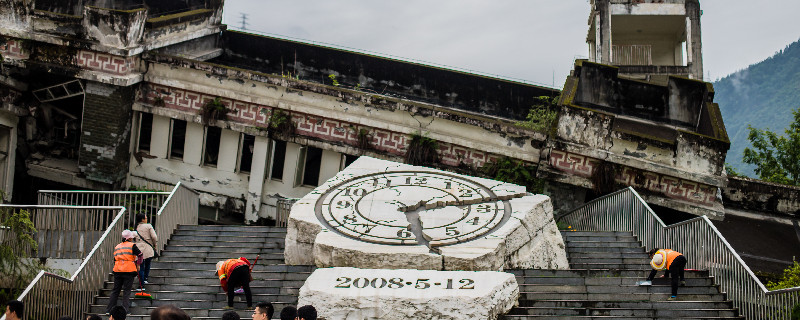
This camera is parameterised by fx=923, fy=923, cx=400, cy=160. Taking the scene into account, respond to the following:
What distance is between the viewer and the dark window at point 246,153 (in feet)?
88.6

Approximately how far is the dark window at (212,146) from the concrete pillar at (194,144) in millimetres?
176

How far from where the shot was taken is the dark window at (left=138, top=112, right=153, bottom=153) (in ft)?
90.8

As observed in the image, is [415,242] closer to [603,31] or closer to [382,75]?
[382,75]

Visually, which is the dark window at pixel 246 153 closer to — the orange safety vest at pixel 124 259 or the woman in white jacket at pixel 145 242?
the woman in white jacket at pixel 145 242

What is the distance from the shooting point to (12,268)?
67.7 feet

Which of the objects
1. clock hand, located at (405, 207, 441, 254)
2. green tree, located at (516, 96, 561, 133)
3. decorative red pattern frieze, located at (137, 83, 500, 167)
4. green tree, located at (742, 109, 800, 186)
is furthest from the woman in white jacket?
green tree, located at (742, 109, 800, 186)

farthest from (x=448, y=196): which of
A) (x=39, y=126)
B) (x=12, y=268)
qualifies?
(x=39, y=126)

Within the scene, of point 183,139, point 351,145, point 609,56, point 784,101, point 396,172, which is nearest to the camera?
point 396,172

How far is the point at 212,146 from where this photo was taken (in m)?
27.5

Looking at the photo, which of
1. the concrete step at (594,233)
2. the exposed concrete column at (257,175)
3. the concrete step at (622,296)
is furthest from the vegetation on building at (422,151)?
the concrete step at (622,296)

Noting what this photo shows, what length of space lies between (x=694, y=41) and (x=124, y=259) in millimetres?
20728

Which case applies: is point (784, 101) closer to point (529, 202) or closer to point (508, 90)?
point (508, 90)

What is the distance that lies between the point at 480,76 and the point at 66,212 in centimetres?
1395

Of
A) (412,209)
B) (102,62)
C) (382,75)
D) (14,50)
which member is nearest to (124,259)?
(412,209)
